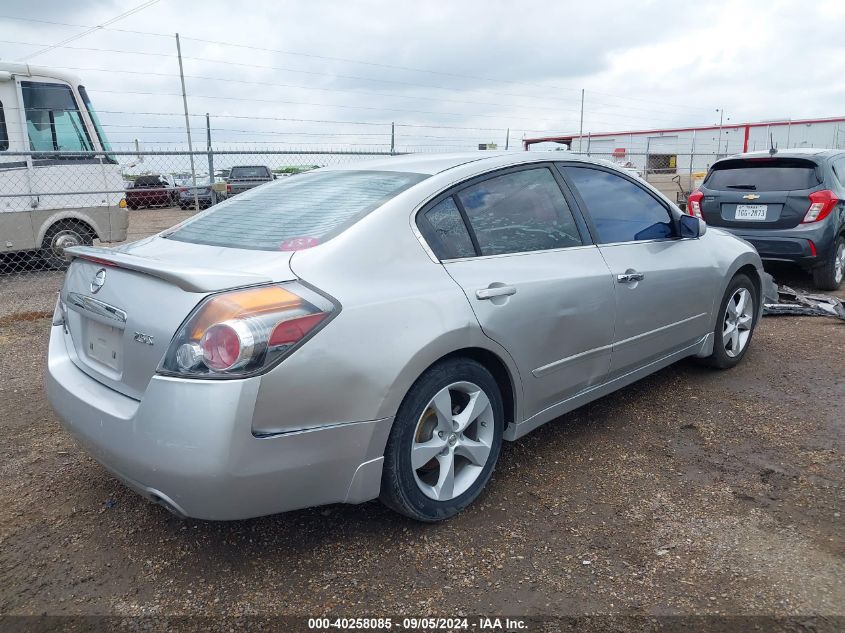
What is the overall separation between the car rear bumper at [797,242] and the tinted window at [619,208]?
139 inches

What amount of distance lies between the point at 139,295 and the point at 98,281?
0.36 m

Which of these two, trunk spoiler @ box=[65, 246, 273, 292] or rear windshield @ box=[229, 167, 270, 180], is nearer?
trunk spoiler @ box=[65, 246, 273, 292]

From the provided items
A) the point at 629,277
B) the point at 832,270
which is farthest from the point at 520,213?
the point at 832,270

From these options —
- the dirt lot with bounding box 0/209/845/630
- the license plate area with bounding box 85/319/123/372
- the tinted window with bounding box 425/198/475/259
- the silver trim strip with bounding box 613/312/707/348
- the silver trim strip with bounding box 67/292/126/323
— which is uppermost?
the tinted window with bounding box 425/198/475/259

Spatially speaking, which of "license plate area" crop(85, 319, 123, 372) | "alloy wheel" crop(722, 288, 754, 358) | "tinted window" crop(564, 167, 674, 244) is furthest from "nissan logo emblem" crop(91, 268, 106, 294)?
"alloy wheel" crop(722, 288, 754, 358)

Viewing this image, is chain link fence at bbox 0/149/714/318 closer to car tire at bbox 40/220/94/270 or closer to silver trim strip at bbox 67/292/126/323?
car tire at bbox 40/220/94/270

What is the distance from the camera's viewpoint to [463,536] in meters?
2.66

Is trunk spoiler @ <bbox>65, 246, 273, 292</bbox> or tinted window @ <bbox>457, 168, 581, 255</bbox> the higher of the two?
tinted window @ <bbox>457, 168, 581, 255</bbox>

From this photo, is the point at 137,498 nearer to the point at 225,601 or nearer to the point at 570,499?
the point at 225,601

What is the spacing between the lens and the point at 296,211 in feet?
9.48

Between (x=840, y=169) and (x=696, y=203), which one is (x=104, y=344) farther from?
(x=840, y=169)

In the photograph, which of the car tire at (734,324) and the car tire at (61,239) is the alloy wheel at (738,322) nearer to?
Result: the car tire at (734,324)

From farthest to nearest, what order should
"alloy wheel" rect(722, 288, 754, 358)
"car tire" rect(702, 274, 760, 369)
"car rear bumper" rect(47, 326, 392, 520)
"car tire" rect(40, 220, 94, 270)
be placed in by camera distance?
"car tire" rect(40, 220, 94, 270) < "alloy wheel" rect(722, 288, 754, 358) < "car tire" rect(702, 274, 760, 369) < "car rear bumper" rect(47, 326, 392, 520)

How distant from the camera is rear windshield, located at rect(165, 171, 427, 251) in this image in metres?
2.61
